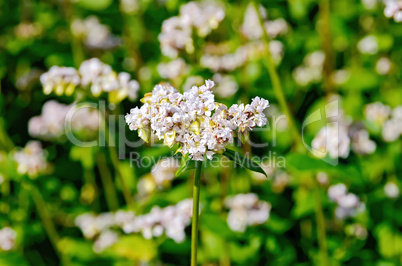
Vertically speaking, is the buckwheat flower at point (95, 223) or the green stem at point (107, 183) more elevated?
the green stem at point (107, 183)

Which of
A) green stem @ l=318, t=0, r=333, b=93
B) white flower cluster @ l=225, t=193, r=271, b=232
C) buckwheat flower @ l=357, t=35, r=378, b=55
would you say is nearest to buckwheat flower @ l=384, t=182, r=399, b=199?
white flower cluster @ l=225, t=193, r=271, b=232

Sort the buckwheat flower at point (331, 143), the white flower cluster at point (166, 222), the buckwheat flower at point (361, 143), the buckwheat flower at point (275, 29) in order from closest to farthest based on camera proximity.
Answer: the white flower cluster at point (166, 222), the buckwheat flower at point (331, 143), the buckwheat flower at point (361, 143), the buckwheat flower at point (275, 29)

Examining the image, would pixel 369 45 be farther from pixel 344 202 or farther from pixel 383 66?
pixel 344 202

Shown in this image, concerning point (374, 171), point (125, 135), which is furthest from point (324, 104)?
point (125, 135)

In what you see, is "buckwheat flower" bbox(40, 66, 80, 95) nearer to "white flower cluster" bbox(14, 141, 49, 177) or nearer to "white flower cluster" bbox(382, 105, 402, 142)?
"white flower cluster" bbox(14, 141, 49, 177)

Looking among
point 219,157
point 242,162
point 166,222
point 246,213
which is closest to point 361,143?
point 246,213

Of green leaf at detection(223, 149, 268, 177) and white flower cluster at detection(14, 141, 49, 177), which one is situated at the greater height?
white flower cluster at detection(14, 141, 49, 177)

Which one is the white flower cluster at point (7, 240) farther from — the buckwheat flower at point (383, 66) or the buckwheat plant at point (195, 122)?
the buckwheat flower at point (383, 66)

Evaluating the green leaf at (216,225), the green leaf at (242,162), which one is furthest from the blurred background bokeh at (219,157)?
the green leaf at (242,162)
